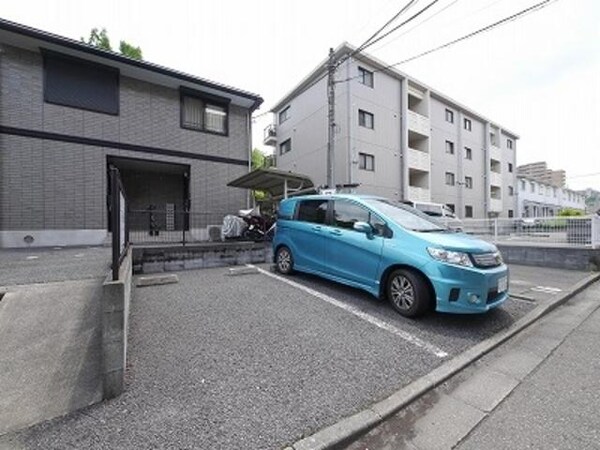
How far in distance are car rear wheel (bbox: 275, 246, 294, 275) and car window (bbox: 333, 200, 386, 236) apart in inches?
55.9

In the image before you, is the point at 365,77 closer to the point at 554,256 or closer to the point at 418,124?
the point at 418,124

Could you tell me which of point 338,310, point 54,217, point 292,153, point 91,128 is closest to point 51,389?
point 338,310

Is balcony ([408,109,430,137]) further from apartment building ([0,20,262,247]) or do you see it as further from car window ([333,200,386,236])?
car window ([333,200,386,236])

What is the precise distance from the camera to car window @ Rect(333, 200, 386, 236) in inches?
173

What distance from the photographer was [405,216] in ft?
15.2

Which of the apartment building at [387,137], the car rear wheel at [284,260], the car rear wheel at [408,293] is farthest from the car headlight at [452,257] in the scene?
the apartment building at [387,137]

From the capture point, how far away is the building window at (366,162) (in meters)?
15.8

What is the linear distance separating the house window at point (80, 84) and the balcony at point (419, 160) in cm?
1558

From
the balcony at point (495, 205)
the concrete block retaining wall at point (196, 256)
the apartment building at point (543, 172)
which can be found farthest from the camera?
the apartment building at point (543, 172)

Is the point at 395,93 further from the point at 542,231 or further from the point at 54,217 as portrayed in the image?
the point at 54,217

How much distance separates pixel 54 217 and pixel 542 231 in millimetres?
14661

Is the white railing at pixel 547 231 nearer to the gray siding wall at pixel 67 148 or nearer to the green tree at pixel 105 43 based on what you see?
the gray siding wall at pixel 67 148

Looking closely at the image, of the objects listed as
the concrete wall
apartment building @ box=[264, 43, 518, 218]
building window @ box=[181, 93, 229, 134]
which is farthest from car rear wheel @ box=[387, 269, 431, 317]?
apartment building @ box=[264, 43, 518, 218]

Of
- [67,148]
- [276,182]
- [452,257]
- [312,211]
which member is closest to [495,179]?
[276,182]
